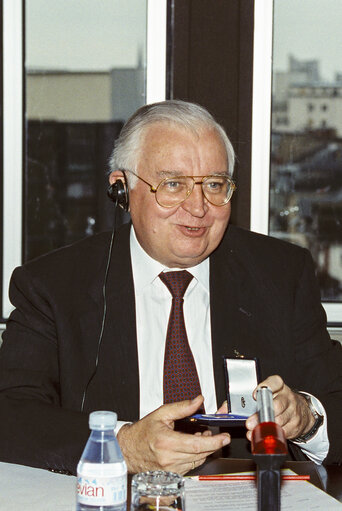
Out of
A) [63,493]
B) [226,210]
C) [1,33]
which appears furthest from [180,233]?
[1,33]

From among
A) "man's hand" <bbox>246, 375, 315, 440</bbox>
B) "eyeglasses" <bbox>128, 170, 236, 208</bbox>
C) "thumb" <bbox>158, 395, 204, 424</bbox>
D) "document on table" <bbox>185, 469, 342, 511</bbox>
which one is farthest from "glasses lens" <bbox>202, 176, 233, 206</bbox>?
"document on table" <bbox>185, 469, 342, 511</bbox>

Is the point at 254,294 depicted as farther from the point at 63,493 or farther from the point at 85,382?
the point at 63,493

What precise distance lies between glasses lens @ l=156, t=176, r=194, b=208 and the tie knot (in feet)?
0.71

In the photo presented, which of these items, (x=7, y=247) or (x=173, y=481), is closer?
(x=173, y=481)

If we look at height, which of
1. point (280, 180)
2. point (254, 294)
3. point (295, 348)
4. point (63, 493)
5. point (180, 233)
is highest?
point (280, 180)

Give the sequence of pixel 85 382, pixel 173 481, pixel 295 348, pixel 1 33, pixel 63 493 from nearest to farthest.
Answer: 1. pixel 173 481
2. pixel 63 493
3. pixel 85 382
4. pixel 295 348
5. pixel 1 33

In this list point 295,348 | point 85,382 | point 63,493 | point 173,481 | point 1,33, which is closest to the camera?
point 173,481

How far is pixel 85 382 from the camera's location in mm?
1959

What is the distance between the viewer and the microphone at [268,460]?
0.87 metres

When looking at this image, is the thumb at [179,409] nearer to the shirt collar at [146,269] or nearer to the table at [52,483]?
the table at [52,483]

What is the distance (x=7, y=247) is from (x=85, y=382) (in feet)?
4.57

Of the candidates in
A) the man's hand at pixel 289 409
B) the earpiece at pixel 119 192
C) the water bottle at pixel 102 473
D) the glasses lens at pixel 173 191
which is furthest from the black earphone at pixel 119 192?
the water bottle at pixel 102 473

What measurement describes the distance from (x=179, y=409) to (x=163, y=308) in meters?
0.65

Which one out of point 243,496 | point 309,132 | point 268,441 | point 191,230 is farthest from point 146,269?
point 309,132
